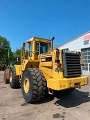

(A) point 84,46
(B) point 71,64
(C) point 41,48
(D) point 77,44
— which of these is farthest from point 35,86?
(D) point 77,44

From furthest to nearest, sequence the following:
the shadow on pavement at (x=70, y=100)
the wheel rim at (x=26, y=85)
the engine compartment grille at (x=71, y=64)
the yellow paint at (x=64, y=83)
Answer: the wheel rim at (x=26, y=85), the shadow on pavement at (x=70, y=100), the engine compartment grille at (x=71, y=64), the yellow paint at (x=64, y=83)

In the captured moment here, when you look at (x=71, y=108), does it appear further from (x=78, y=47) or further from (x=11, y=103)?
(x=78, y=47)

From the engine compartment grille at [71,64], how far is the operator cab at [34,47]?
198 centimetres

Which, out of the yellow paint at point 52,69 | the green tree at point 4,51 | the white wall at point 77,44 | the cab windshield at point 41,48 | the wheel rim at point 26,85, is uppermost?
the green tree at point 4,51

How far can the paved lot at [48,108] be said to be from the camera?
6.14 m

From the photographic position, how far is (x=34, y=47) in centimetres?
889

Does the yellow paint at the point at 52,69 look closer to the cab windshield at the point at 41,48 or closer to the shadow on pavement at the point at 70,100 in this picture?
the cab windshield at the point at 41,48

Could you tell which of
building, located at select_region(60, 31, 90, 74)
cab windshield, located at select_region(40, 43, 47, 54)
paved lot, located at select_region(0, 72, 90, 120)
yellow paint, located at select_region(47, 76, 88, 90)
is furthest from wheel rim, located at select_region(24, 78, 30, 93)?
building, located at select_region(60, 31, 90, 74)

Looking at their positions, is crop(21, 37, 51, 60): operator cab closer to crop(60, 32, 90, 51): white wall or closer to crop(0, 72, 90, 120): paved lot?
crop(0, 72, 90, 120): paved lot

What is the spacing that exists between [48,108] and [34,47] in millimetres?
3094

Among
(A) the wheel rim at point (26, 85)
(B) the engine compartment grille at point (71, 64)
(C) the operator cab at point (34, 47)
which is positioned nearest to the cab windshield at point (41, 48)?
(C) the operator cab at point (34, 47)

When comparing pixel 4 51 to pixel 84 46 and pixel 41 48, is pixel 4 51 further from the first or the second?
pixel 41 48

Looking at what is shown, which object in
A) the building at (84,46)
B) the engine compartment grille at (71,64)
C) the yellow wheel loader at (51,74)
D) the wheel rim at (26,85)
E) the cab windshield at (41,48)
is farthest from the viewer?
the building at (84,46)

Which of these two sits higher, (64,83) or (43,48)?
(43,48)
